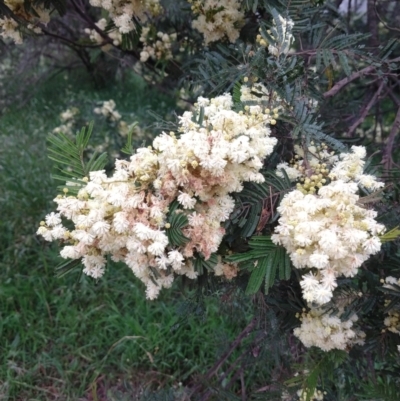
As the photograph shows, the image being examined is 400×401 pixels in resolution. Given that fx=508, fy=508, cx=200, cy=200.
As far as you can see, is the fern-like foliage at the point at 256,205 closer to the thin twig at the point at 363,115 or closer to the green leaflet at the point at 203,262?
the green leaflet at the point at 203,262

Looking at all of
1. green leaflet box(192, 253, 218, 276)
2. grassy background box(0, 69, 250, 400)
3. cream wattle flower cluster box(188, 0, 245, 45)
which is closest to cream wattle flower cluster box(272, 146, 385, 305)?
green leaflet box(192, 253, 218, 276)

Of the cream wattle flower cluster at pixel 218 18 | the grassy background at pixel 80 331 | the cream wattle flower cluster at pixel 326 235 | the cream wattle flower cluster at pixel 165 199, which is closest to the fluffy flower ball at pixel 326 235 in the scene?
the cream wattle flower cluster at pixel 326 235

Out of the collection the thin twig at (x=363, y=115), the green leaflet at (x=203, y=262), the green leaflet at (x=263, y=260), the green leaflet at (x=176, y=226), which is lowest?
the thin twig at (x=363, y=115)

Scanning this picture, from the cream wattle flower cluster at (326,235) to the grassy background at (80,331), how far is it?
1.08 metres

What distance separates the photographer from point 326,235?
75cm

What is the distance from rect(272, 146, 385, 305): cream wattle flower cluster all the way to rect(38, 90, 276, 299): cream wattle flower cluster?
97mm

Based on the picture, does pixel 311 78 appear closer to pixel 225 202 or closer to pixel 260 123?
pixel 260 123

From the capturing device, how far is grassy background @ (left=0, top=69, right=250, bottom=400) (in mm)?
2107

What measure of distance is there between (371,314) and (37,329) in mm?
1637

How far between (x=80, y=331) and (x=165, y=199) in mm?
1661

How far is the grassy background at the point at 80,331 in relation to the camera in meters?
2.11

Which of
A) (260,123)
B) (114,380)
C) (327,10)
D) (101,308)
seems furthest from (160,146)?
(101,308)

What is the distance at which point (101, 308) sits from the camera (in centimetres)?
241

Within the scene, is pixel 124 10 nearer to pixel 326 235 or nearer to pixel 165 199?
pixel 165 199
